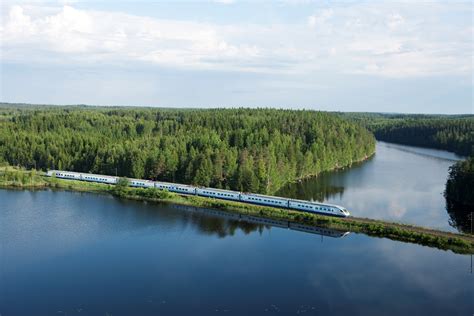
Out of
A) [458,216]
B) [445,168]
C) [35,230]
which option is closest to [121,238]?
[35,230]

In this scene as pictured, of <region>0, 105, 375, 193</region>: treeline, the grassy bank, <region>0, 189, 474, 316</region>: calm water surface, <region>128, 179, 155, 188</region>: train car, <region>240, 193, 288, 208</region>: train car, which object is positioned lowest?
<region>0, 189, 474, 316</region>: calm water surface

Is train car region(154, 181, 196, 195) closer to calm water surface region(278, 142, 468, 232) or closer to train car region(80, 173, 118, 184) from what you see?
train car region(80, 173, 118, 184)

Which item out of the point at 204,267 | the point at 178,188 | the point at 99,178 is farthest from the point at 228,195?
the point at 99,178

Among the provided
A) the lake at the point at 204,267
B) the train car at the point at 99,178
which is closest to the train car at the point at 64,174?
the train car at the point at 99,178

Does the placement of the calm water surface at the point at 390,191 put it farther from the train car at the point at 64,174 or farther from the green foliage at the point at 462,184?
the train car at the point at 64,174

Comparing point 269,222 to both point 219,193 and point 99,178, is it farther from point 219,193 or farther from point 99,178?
point 99,178

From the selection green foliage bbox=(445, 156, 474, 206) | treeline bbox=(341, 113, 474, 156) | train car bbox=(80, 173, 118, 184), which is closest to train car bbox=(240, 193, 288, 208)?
train car bbox=(80, 173, 118, 184)

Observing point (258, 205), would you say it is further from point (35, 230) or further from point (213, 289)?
point (35, 230)

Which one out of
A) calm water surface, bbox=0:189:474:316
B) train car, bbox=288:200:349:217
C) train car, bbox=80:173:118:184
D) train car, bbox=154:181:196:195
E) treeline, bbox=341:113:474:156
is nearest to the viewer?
calm water surface, bbox=0:189:474:316
